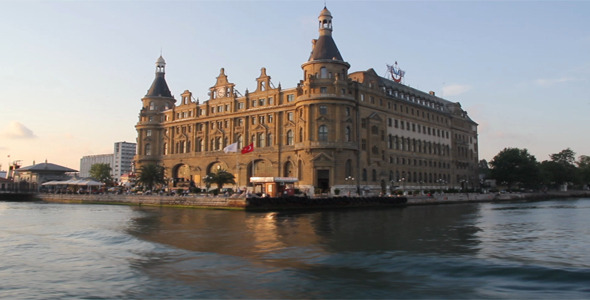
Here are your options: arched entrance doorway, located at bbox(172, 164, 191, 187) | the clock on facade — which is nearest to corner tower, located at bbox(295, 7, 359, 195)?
the clock on facade

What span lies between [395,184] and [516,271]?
256 feet

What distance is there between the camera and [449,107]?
5059 inches

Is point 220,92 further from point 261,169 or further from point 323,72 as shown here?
point 323,72

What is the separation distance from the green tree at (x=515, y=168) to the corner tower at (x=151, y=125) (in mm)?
93142

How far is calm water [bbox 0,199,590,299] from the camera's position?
55.4 feet

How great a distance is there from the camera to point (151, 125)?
117938 mm

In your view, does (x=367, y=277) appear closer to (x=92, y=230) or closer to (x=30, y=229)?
(x=92, y=230)

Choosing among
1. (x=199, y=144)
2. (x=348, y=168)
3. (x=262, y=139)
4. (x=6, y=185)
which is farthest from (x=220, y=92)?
(x=6, y=185)

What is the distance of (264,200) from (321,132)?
25.5 meters

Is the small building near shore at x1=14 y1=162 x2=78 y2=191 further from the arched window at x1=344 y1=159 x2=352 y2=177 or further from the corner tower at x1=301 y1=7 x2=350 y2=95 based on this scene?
the arched window at x1=344 y1=159 x2=352 y2=177

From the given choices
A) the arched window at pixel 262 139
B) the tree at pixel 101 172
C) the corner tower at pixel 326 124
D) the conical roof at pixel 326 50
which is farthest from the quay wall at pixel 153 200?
the tree at pixel 101 172

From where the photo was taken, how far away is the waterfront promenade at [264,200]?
2450 inches

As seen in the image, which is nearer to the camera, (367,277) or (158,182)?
(367,277)

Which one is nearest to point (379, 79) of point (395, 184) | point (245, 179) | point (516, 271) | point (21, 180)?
point (395, 184)
